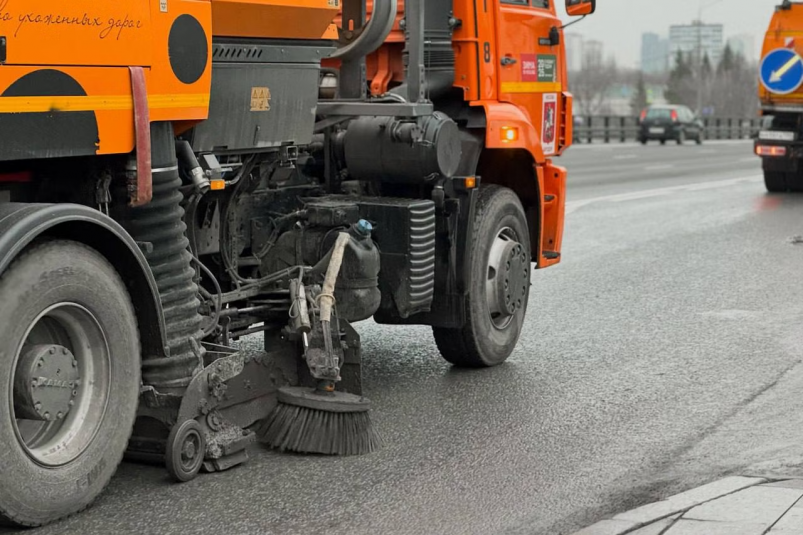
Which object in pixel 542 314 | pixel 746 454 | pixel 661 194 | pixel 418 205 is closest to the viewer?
pixel 746 454

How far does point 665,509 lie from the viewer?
4.64m

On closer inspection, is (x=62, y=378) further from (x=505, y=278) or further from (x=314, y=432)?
(x=505, y=278)

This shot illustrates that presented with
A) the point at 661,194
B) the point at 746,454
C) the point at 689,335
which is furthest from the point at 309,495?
the point at 661,194

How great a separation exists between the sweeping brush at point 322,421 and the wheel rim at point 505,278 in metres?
1.97

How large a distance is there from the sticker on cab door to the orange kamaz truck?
2cm

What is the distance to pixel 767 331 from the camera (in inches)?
335

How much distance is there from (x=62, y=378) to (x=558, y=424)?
2534mm

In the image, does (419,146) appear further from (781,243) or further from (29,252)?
(781,243)

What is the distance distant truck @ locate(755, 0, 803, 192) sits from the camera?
19.1 meters

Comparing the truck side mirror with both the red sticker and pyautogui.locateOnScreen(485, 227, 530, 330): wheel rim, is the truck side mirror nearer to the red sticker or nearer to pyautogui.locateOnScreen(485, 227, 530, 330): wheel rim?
the red sticker

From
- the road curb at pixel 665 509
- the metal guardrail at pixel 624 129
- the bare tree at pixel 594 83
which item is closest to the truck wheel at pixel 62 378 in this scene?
the road curb at pixel 665 509

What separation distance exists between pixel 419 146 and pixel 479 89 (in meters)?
0.79

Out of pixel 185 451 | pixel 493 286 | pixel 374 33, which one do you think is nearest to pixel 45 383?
pixel 185 451

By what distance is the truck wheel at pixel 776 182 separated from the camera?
20.9 metres
